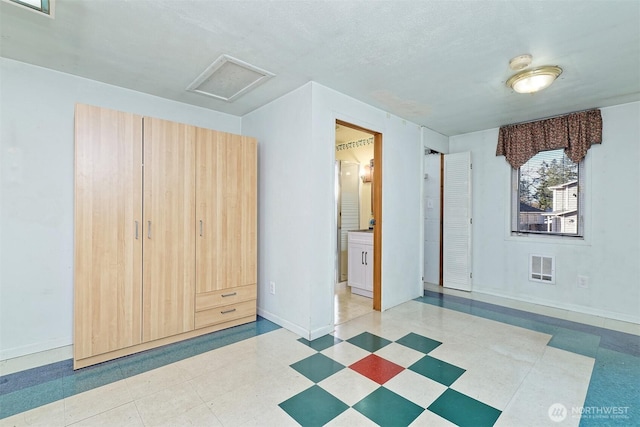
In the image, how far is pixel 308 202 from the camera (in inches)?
112

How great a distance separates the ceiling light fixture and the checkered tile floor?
2481mm

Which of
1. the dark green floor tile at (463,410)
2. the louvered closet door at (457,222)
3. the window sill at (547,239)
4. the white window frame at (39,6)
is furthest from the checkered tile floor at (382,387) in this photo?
the white window frame at (39,6)

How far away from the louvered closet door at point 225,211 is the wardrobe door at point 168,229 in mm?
99

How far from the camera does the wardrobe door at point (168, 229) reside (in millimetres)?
2615

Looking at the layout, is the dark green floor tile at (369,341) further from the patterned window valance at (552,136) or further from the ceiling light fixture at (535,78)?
the patterned window valance at (552,136)

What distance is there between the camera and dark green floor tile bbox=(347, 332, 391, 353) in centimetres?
266

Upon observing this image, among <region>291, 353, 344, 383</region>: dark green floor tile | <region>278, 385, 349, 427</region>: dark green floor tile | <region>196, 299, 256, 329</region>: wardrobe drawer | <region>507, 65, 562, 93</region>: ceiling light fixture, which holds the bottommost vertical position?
<region>278, 385, 349, 427</region>: dark green floor tile

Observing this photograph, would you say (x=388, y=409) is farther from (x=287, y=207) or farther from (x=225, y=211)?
(x=225, y=211)

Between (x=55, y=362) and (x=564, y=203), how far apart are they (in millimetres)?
5755

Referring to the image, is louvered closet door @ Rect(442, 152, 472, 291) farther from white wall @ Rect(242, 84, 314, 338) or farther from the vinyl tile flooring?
white wall @ Rect(242, 84, 314, 338)

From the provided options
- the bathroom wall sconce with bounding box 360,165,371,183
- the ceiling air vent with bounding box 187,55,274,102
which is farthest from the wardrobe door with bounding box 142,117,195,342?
the bathroom wall sconce with bounding box 360,165,371,183

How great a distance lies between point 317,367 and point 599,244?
3725 millimetres

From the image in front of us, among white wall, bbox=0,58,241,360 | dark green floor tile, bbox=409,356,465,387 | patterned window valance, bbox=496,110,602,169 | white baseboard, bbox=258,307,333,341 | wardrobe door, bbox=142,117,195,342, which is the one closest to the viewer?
dark green floor tile, bbox=409,356,465,387

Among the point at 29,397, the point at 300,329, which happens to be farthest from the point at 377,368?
the point at 29,397
